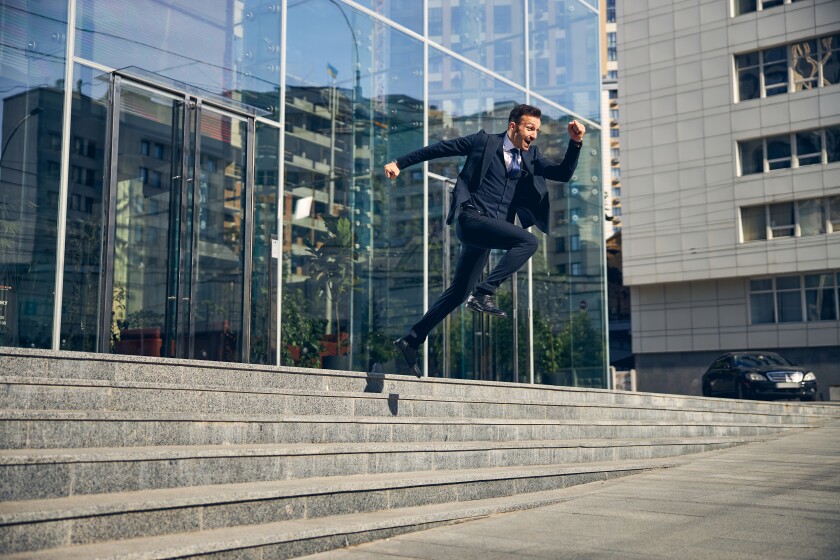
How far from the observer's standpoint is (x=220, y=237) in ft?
36.9

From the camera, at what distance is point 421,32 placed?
14914mm

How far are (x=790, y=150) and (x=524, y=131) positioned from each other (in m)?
32.8

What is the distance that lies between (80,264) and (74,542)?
590 cm

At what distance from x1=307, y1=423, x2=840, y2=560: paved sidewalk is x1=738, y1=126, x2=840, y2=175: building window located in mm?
31060

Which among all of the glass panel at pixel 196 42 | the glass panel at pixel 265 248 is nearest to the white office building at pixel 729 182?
the glass panel at pixel 196 42

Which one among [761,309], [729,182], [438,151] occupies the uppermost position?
[729,182]

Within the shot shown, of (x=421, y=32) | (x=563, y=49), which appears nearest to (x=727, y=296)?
(x=563, y=49)

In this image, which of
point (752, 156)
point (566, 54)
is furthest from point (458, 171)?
point (752, 156)

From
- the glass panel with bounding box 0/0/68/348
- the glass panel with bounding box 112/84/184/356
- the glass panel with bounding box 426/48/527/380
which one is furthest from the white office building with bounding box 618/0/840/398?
the glass panel with bounding box 0/0/68/348

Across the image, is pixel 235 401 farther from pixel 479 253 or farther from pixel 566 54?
pixel 566 54

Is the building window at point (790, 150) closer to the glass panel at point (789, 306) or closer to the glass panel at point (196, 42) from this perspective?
the glass panel at point (789, 306)

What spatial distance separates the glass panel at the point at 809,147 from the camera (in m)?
35.7

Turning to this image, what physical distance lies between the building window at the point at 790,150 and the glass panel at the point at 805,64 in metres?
2.20

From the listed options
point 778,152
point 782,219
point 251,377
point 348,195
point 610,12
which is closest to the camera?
point 251,377
